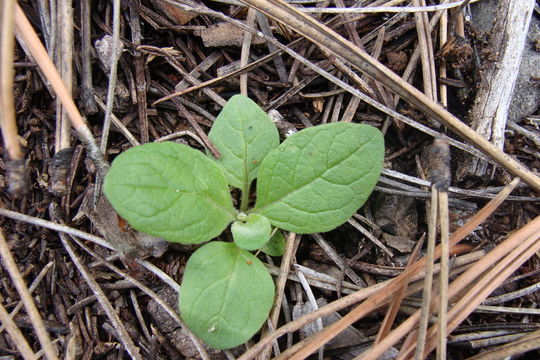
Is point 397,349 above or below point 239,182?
below

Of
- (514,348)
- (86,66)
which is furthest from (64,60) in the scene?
(514,348)

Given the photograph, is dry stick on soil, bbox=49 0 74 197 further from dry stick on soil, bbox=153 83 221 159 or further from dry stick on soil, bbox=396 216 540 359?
dry stick on soil, bbox=396 216 540 359

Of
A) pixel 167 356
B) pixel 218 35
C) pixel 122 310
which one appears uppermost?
pixel 218 35

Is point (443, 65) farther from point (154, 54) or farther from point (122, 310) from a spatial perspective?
point (122, 310)

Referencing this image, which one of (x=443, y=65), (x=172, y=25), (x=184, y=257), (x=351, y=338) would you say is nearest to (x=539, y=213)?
(x=443, y=65)

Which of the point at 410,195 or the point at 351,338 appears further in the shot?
the point at 410,195

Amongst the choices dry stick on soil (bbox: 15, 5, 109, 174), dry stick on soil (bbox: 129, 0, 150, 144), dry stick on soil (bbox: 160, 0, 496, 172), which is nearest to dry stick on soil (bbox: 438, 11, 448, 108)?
dry stick on soil (bbox: 160, 0, 496, 172)
